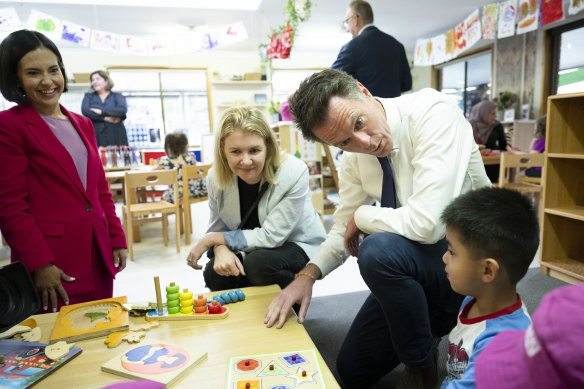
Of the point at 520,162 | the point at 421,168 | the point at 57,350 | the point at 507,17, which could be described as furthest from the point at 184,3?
the point at 57,350

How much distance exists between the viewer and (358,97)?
1.10 meters

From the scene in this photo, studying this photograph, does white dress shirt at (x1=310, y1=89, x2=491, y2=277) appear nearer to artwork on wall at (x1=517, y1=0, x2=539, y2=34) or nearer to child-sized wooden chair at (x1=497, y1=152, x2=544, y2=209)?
child-sized wooden chair at (x1=497, y1=152, x2=544, y2=209)

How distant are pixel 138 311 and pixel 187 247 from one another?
92.7 inches

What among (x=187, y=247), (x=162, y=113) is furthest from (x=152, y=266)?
(x=162, y=113)

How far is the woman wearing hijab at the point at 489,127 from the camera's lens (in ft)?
15.1

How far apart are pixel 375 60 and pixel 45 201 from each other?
2.29 m

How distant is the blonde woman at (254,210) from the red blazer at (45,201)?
351 mm

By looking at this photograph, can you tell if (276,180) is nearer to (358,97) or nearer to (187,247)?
(358,97)

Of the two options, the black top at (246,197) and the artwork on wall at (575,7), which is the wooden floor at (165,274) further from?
the artwork on wall at (575,7)

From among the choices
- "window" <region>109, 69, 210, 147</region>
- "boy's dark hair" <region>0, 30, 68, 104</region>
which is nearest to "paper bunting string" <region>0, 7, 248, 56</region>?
"window" <region>109, 69, 210, 147</region>

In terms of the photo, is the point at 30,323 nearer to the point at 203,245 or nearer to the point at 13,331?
the point at 13,331

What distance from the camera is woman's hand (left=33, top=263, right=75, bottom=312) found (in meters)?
1.22

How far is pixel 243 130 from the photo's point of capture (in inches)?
56.2

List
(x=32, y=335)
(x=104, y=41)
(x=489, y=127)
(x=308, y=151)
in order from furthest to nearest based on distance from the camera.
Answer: (x=104, y=41) → (x=489, y=127) → (x=308, y=151) → (x=32, y=335)
